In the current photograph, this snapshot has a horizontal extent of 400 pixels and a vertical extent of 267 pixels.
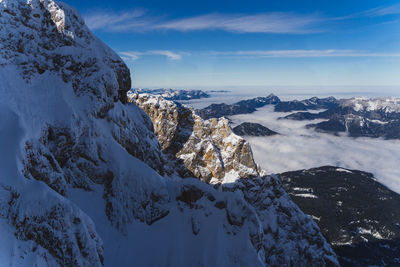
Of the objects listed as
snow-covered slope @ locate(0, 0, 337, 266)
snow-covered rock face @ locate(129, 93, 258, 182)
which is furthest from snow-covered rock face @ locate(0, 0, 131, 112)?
snow-covered rock face @ locate(129, 93, 258, 182)

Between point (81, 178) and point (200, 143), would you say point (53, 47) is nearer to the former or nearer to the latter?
point (81, 178)

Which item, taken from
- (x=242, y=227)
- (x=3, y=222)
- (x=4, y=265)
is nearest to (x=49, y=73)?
(x=3, y=222)

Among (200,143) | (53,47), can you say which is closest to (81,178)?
(53,47)

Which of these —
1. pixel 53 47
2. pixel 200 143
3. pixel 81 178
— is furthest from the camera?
pixel 200 143

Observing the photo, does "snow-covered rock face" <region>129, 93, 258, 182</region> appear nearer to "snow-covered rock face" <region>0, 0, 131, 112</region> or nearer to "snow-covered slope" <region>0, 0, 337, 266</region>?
"snow-covered slope" <region>0, 0, 337, 266</region>

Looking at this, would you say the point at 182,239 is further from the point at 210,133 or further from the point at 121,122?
the point at 210,133

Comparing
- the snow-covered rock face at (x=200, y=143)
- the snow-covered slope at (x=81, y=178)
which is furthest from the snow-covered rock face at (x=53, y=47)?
the snow-covered rock face at (x=200, y=143)

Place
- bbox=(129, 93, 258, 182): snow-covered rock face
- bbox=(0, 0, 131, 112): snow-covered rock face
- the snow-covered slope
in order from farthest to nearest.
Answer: bbox=(129, 93, 258, 182): snow-covered rock face < bbox=(0, 0, 131, 112): snow-covered rock face < the snow-covered slope
